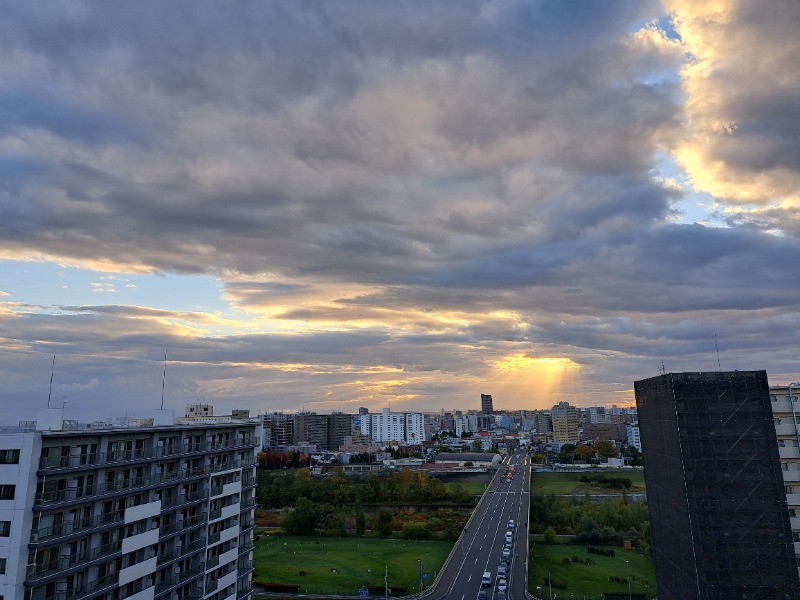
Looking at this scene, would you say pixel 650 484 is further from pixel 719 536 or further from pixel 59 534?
pixel 59 534

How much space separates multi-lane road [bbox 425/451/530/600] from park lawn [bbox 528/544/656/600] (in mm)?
2206

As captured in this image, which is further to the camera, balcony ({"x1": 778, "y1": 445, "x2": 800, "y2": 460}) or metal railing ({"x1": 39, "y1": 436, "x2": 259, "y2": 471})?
balcony ({"x1": 778, "y1": 445, "x2": 800, "y2": 460})

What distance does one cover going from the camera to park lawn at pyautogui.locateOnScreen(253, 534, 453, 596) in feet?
251

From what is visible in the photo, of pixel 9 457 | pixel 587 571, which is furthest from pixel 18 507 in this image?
pixel 587 571

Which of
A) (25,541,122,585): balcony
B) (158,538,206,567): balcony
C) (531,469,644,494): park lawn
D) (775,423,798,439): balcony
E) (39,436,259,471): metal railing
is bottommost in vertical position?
(531,469,644,494): park lawn

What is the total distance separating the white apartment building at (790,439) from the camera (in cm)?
4734

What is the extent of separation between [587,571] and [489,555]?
47.5ft

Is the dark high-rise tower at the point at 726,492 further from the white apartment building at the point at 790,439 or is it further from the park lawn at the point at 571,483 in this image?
the park lawn at the point at 571,483

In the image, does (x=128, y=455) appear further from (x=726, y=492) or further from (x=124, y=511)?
(x=726, y=492)

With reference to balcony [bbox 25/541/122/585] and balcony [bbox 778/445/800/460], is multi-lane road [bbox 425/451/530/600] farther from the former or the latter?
balcony [bbox 25/541/122/585]

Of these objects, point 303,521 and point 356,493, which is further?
point 356,493

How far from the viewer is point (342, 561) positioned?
289 ft

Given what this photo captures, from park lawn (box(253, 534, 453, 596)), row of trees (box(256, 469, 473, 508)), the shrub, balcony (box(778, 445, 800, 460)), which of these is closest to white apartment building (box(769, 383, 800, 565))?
balcony (box(778, 445, 800, 460))

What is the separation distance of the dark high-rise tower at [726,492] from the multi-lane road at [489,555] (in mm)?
26610
